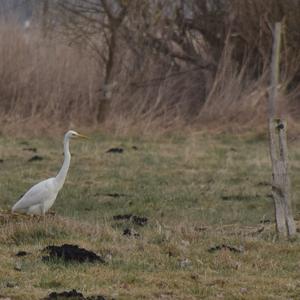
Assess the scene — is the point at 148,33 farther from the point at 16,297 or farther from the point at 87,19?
the point at 16,297

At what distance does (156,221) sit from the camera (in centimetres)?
1146

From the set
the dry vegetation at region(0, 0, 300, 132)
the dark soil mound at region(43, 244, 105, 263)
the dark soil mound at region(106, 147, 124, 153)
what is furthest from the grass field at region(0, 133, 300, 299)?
the dry vegetation at region(0, 0, 300, 132)

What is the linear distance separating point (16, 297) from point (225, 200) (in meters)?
6.99

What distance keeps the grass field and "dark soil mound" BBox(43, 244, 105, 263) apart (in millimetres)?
103

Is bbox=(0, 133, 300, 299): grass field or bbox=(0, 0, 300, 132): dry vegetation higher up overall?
bbox=(0, 0, 300, 132): dry vegetation

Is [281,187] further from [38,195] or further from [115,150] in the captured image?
[115,150]

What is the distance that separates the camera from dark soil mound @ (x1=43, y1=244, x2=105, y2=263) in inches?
332

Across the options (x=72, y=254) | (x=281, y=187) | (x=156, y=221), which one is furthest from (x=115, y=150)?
(x=72, y=254)

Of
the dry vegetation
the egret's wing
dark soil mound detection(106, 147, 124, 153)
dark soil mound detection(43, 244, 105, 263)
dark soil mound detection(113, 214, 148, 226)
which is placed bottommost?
dark soil mound detection(43, 244, 105, 263)

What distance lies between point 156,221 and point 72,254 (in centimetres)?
307

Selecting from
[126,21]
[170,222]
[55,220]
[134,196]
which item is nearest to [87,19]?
[126,21]

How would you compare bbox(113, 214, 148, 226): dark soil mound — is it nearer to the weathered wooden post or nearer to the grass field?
the grass field

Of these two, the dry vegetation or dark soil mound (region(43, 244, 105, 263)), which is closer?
dark soil mound (region(43, 244, 105, 263))

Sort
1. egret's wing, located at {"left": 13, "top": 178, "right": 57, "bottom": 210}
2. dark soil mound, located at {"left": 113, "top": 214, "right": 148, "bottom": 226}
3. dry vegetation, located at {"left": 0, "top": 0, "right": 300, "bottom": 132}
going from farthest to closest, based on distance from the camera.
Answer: dry vegetation, located at {"left": 0, "top": 0, "right": 300, "bottom": 132} → egret's wing, located at {"left": 13, "top": 178, "right": 57, "bottom": 210} → dark soil mound, located at {"left": 113, "top": 214, "right": 148, "bottom": 226}
